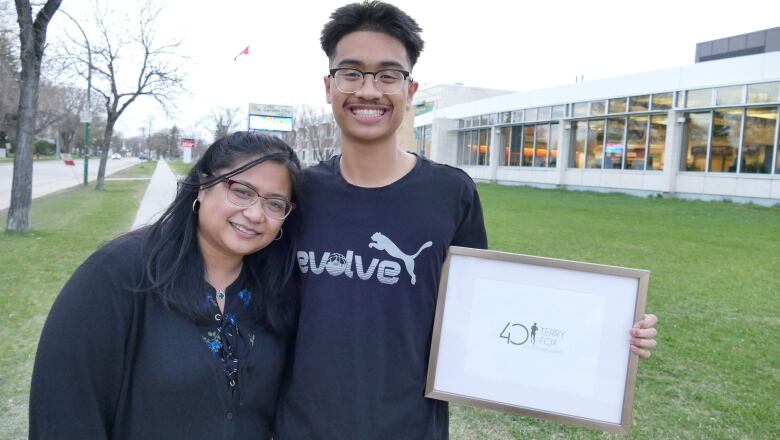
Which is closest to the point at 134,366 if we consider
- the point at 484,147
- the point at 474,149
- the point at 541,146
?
the point at 541,146

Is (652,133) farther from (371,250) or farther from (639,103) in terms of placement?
(371,250)

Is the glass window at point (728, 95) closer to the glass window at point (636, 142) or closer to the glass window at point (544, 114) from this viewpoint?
the glass window at point (636, 142)

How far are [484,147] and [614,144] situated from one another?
12.3 metres

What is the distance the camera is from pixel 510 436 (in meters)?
3.91

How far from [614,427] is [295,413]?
3.86 ft

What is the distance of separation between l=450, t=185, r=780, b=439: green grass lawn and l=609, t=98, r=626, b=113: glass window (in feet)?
35.5

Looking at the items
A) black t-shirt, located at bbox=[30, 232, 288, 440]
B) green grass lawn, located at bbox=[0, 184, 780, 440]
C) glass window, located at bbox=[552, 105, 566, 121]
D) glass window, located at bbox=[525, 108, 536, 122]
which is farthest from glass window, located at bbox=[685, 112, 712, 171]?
black t-shirt, located at bbox=[30, 232, 288, 440]

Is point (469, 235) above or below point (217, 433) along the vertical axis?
above

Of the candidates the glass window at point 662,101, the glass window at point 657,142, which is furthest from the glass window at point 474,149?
the glass window at point 662,101

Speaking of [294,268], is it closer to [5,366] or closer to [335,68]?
[335,68]

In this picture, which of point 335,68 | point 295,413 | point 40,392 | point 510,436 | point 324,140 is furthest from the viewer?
point 324,140

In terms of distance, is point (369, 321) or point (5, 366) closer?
point (369, 321)

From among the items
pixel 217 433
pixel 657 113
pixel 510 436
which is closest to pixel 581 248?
pixel 510 436

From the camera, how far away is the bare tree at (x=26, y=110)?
37.0 ft
